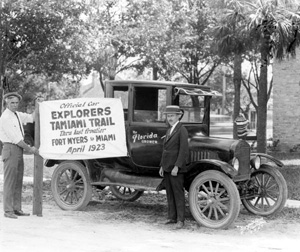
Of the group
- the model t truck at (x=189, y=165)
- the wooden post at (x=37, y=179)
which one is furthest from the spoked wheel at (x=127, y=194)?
the wooden post at (x=37, y=179)

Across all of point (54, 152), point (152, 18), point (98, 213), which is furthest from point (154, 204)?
point (152, 18)

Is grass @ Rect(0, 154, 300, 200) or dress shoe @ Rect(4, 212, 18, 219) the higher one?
dress shoe @ Rect(4, 212, 18, 219)

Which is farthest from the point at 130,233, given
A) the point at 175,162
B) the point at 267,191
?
the point at 267,191

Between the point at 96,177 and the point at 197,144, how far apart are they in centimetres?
180

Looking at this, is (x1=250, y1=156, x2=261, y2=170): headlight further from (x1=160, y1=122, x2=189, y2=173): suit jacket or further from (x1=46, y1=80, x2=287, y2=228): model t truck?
(x1=160, y1=122, x2=189, y2=173): suit jacket

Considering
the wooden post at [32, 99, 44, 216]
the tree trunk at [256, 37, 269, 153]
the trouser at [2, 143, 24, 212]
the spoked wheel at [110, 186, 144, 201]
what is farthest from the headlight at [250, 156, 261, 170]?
the tree trunk at [256, 37, 269, 153]

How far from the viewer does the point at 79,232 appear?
310 inches

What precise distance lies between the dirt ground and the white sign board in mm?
979

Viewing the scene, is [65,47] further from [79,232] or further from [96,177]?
[79,232]

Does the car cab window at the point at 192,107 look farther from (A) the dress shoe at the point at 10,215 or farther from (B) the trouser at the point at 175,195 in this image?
(A) the dress shoe at the point at 10,215

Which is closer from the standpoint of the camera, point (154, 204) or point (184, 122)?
point (184, 122)

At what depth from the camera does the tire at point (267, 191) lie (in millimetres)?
9328

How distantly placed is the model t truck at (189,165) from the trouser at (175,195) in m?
0.15

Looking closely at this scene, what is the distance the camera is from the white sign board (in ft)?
31.0
